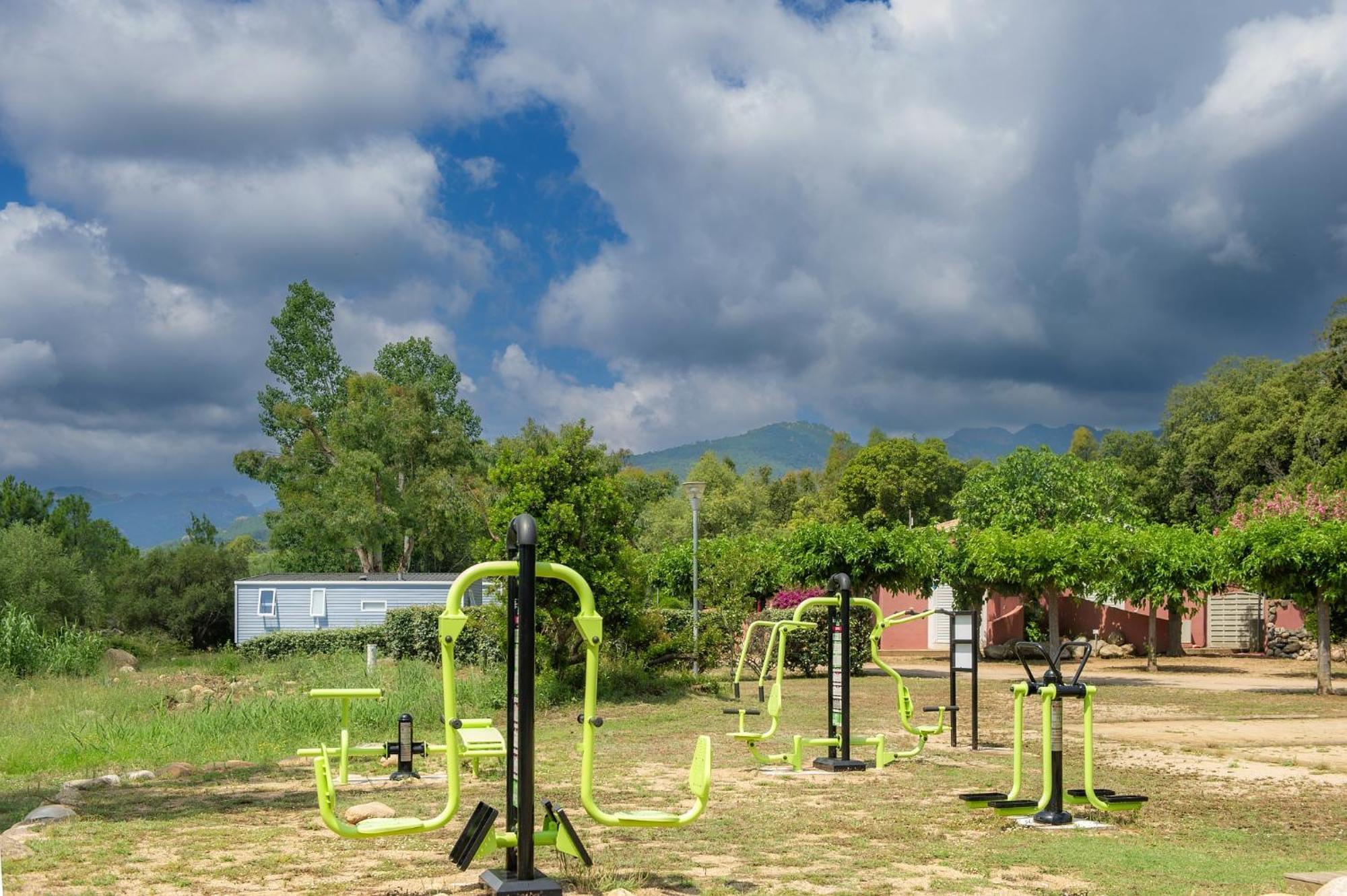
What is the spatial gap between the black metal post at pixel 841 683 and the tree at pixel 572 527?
586 centimetres

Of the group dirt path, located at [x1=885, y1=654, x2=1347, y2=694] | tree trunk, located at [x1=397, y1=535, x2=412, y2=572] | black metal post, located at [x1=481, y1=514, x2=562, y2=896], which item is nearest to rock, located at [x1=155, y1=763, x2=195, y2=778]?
black metal post, located at [x1=481, y1=514, x2=562, y2=896]

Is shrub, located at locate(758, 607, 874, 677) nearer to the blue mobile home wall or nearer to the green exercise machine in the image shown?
the blue mobile home wall

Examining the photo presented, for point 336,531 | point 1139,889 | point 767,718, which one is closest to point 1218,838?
point 1139,889

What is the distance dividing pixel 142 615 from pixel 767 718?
120 ft

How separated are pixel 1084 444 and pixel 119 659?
6366cm

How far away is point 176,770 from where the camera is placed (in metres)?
10.6

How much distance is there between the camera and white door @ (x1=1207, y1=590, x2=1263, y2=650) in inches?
1371

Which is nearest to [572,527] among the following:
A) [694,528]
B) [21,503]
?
[694,528]

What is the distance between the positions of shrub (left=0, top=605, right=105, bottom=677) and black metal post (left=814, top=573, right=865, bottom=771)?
17.2m

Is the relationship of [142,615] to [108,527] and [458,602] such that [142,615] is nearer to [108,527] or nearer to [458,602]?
[108,527]

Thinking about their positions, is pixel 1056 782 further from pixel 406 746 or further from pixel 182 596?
pixel 182 596

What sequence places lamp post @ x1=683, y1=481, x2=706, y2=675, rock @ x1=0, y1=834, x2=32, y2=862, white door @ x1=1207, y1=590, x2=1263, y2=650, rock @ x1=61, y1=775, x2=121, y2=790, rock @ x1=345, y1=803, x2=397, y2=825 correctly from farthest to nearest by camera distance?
white door @ x1=1207, y1=590, x2=1263, y2=650, lamp post @ x1=683, y1=481, x2=706, y2=675, rock @ x1=61, y1=775, x2=121, y2=790, rock @ x1=345, y1=803, x2=397, y2=825, rock @ x1=0, y1=834, x2=32, y2=862

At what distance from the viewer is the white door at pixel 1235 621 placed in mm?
34812

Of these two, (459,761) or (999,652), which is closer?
(459,761)
